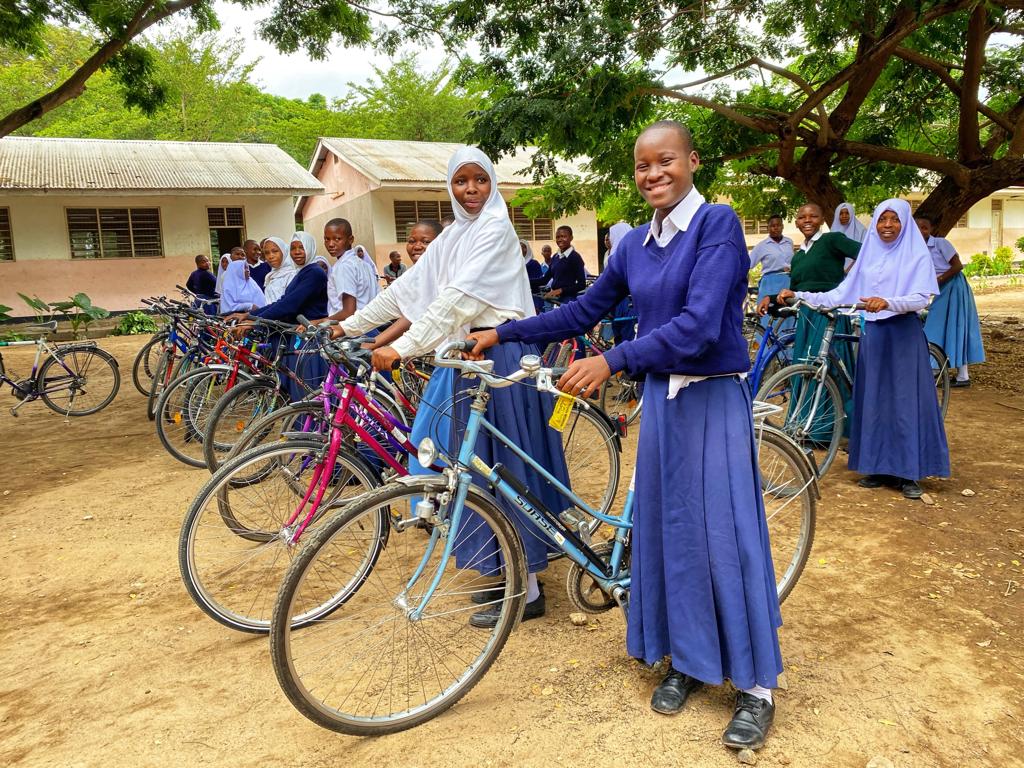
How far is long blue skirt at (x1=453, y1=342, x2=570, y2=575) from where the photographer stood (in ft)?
9.96

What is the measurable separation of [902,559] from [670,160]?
8.15ft

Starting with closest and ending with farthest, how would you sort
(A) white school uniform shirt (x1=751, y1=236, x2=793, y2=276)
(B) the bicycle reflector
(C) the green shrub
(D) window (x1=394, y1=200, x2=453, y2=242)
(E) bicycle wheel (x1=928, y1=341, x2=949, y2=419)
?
(B) the bicycle reflector, (E) bicycle wheel (x1=928, y1=341, x2=949, y2=419), (A) white school uniform shirt (x1=751, y1=236, x2=793, y2=276), (C) the green shrub, (D) window (x1=394, y1=200, x2=453, y2=242)

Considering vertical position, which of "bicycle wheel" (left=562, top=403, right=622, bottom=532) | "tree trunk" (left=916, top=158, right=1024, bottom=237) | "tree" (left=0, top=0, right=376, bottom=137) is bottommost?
"bicycle wheel" (left=562, top=403, right=622, bottom=532)

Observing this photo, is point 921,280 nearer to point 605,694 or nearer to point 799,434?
point 799,434

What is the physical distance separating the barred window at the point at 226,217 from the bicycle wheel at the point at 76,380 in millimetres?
11201

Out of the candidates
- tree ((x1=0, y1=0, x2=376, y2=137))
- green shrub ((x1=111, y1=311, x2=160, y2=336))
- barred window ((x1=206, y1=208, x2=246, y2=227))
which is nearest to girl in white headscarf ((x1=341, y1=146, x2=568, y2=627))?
tree ((x1=0, y1=0, x2=376, y2=137))

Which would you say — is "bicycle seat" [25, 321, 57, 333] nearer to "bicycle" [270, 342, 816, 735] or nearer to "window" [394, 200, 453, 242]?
"bicycle" [270, 342, 816, 735]

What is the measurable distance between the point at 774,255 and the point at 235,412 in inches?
266

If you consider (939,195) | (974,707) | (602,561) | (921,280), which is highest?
(939,195)

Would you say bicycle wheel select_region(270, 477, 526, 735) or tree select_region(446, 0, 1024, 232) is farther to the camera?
tree select_region(446, 0, 1024, 232)

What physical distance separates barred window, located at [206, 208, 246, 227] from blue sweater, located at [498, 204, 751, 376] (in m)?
17.9

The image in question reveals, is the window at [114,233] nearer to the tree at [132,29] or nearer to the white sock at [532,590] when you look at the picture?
the tree at [132,29]

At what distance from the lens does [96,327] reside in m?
16.2

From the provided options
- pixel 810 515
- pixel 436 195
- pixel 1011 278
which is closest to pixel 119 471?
pixel 810 515
